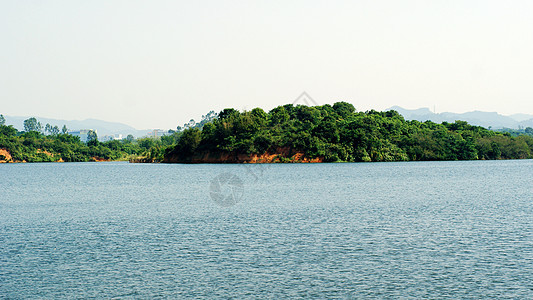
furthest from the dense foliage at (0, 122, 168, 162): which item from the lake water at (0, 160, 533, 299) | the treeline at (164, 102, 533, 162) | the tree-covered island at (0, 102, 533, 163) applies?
the lake water at (0, 160, 533, 299)

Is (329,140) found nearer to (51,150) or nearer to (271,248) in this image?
(271,248)

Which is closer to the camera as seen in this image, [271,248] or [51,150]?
[271,248]

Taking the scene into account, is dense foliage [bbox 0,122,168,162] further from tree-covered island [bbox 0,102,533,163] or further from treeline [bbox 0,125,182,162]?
tree-covered island [bbox 0,102,533,163]

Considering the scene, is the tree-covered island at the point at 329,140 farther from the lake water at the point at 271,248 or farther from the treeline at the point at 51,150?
the lake water at the point at 271,248

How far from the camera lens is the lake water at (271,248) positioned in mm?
16172

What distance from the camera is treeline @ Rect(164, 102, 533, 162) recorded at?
115875 mm

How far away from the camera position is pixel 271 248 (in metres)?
21.6

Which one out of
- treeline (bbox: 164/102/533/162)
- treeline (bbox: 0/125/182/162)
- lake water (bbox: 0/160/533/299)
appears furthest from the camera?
treeline (bbox: 0/125/182/162)

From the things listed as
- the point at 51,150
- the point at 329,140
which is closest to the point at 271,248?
the point at 329,140

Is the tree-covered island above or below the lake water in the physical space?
above

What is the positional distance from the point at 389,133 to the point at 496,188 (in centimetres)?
7625

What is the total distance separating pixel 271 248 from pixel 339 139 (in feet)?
314

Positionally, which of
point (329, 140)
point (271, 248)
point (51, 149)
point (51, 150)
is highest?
point (329, 140)

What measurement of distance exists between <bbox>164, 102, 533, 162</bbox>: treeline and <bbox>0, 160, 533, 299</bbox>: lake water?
75819mm
